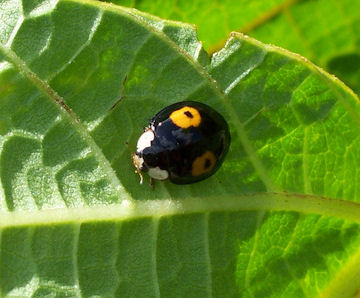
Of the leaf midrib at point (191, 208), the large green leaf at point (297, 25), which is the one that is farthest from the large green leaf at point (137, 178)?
the large green leaf at point (297, 25)

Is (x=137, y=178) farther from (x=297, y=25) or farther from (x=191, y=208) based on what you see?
(x=297, y=25)

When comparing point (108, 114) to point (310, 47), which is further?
point (310, 47)

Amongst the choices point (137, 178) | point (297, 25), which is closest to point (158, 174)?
point (137, 178)

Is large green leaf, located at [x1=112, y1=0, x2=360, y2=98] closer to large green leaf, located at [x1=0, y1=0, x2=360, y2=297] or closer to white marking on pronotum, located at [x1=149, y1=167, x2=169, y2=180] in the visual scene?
large green leaf, located at [x1=0, y1=0, x2=360, y2=297]

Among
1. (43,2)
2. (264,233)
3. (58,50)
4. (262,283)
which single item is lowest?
(262,283)

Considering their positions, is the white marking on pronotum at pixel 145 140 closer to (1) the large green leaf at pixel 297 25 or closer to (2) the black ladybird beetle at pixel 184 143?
(2) the black ladybird beetle at pixel 184 143

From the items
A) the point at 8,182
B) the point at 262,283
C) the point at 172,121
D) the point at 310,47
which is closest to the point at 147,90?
the point at 172,121

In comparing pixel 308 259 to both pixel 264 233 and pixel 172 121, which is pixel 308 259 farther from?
pixel 172 121
